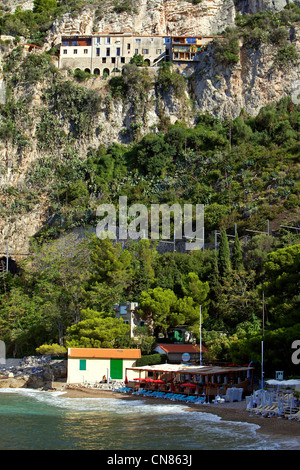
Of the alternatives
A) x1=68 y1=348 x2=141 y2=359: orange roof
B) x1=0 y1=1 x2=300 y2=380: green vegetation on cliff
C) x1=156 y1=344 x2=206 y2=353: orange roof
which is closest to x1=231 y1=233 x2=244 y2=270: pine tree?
x1=0 y1=1 x2=300 y2=380: green vegetation on cliff

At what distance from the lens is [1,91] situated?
7250cm

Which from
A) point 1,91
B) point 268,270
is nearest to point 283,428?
point 268,270

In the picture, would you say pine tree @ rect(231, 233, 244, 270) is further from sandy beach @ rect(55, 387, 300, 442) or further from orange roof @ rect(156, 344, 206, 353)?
sandy beach @ rect(55, 387, 300, 442)

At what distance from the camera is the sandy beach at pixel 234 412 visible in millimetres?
19938

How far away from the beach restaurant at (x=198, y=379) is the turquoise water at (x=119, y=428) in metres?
2.18

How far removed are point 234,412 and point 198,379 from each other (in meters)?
6.00

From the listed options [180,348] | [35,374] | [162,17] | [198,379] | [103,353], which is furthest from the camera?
[162,17]

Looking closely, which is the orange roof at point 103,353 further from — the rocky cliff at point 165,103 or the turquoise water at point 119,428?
the rocky cliff at point 165,103

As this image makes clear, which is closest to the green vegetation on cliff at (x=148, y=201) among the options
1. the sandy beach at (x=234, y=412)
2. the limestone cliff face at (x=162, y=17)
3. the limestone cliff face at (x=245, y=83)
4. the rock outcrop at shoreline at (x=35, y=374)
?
the limestone cliff face at (x=245, y=83)

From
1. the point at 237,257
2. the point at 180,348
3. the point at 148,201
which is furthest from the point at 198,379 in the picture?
the point at 148,201

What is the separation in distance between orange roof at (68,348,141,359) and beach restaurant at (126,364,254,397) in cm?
243

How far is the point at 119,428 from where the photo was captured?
21.0 metres

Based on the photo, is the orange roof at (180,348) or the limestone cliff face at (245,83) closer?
the orange roof at (180,348)

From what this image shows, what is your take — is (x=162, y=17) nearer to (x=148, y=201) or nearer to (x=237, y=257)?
(x=148, y=201)
